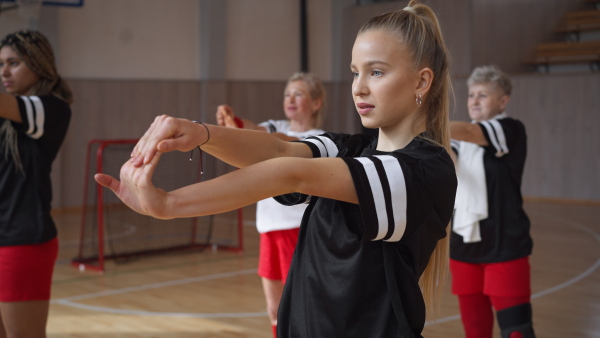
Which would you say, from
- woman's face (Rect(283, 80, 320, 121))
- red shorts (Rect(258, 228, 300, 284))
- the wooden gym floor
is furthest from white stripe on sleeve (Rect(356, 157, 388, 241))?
the wooden gym floor

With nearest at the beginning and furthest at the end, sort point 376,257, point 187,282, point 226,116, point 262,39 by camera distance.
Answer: point 376,257 < point 226,116 < point 187,282 < point 262,39

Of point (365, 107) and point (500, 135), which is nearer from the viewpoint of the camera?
point (365, 107)

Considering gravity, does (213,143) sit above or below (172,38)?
below

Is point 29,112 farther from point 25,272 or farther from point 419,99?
point 419,99

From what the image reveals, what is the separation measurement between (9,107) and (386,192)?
1.94 meters

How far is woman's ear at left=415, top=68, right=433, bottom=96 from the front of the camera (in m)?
1.55

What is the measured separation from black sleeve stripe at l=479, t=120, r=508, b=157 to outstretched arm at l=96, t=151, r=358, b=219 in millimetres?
2086

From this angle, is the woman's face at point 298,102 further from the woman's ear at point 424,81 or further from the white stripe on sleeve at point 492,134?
the woman's ear at point 424,81

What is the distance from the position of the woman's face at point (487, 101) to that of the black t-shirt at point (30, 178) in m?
2.02

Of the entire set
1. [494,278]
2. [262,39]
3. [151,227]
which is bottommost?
[151,227]

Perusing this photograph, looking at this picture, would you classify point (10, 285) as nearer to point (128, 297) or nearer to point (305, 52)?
point (128, 297)

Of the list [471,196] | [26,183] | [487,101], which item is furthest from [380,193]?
[487,101]

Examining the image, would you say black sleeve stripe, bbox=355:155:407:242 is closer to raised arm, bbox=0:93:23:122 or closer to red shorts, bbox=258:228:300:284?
raised arm, bbox=0:93:23:122

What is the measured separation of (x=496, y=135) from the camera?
330cm
